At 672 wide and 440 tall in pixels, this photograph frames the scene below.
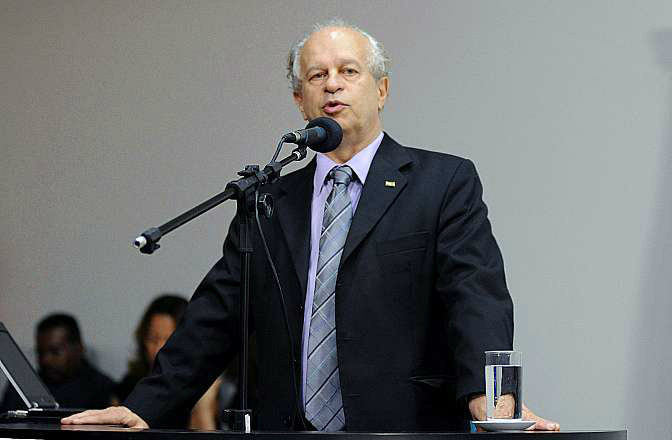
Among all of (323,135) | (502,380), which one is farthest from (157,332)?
(502,380)

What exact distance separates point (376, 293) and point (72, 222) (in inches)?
97.6

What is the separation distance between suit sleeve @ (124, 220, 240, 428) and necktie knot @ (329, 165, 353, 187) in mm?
237

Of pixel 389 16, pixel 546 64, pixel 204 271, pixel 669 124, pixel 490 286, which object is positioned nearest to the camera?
pixel 490 286

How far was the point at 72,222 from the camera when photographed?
177 inches

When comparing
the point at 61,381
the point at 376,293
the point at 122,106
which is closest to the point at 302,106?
the point at 376,293

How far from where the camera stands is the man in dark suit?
2209mm

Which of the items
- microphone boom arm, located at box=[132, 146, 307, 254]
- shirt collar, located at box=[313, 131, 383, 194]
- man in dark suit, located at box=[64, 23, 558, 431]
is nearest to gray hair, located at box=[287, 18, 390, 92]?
man in dark suit, located at box=[64, 23, 558, 431]

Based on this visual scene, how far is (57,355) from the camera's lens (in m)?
4.47

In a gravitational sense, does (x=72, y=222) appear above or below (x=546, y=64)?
below

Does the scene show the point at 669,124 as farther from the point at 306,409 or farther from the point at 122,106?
the point at 122,106

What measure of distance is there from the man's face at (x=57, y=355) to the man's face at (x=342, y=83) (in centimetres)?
228

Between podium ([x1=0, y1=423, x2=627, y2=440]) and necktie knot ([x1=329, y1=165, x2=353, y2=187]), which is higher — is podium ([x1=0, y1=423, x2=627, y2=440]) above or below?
below

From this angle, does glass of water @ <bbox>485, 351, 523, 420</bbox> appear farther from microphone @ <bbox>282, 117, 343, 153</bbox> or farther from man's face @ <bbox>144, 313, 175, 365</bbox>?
man's face @ <bbox>144, 313, 175, 365</bbox>

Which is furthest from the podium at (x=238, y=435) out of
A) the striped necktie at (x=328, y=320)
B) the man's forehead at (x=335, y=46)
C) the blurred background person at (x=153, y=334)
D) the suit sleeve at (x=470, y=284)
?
the blurred background person at (x=153, y=334)
